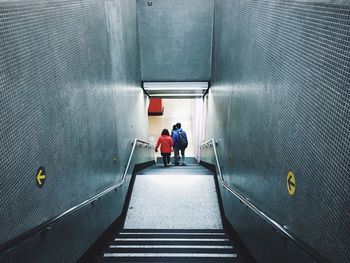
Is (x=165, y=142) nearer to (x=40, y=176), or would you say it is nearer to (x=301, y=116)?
(x=40, y=176)

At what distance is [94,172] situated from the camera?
380 cm

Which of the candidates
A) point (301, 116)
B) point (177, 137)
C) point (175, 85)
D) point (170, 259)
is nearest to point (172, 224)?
point (170, 259)

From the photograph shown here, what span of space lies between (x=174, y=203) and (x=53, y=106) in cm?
346

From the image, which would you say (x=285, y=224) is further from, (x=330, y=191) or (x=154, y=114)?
(x=154, y=114)

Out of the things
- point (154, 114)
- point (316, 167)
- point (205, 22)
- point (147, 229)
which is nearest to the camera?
point (316, 167)

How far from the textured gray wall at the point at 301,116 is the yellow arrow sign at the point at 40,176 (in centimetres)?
203

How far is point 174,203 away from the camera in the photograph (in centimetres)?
547

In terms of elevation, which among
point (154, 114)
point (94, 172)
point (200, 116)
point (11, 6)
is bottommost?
point (154, 114)

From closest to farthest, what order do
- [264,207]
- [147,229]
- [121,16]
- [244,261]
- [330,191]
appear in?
[330,191], [264,207], [244,261], [147,229], [121,16]

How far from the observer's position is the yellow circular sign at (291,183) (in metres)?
2.31

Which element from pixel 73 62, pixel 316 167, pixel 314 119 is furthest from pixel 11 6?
pixel 316 167

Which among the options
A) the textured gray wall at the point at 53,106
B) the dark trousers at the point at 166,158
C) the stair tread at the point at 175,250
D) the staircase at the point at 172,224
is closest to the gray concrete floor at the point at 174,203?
the staircase at the point at 172,224

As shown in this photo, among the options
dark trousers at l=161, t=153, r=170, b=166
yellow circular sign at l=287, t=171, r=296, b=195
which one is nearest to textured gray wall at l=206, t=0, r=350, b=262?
yellow circular sign at l=287, t=171, r=296, b=195

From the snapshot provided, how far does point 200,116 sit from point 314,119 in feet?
33.2
